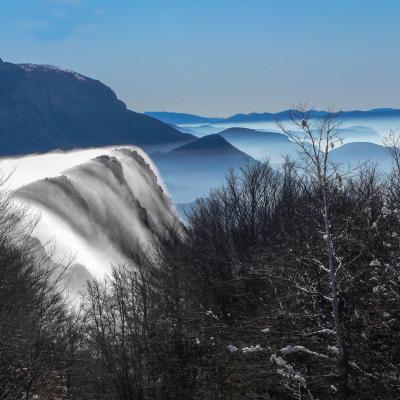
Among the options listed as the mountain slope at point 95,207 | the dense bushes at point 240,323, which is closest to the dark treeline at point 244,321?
the dense bushes at point 240,323

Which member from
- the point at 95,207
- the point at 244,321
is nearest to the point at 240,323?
the point at 244,321

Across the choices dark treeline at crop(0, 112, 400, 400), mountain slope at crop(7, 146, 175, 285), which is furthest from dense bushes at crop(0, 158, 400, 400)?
mountain slope at crop(7, 146, 175, 285)

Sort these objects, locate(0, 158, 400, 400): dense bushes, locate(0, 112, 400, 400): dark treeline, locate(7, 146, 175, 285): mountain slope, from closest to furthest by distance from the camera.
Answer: locate(0, 112, 400, 400): dark treeline
locate(0, 158, 400, 400): dense bushes
locate(7, 146, 175, 285): mountain slope

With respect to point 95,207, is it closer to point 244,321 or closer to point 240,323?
point 240,323

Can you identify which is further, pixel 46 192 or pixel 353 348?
pixel 46 192

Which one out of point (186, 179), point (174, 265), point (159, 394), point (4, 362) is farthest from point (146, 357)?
point (186, 179)

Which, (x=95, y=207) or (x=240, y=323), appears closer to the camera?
(x=240, y=323)

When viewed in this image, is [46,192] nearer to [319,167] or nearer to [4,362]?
[4,362]

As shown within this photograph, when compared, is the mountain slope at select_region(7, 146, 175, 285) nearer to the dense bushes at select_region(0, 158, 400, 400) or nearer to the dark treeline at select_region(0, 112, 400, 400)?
the dense bushes at select_region(0, 158, 400, 400)
